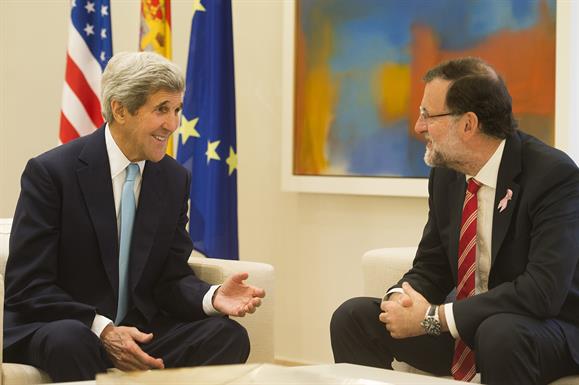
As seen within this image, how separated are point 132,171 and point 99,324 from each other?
57cm

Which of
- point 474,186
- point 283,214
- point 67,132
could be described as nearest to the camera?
point 474,186

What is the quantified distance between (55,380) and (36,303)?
278 millimetres

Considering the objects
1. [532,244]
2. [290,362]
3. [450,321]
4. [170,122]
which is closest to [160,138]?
[170,122]

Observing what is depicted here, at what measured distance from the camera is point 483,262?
2.89 meters

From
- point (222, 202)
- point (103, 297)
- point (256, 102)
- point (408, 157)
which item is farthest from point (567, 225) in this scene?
point (256, 102)

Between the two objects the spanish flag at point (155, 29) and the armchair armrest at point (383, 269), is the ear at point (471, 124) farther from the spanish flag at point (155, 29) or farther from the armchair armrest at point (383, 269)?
the spanish flag at point (155, 29)

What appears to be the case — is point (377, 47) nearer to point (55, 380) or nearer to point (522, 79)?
point (522, 79)

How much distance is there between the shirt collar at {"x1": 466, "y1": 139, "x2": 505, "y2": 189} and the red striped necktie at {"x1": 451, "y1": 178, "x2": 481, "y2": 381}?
3 centimetres

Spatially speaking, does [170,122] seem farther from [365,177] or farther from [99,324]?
[365,177]

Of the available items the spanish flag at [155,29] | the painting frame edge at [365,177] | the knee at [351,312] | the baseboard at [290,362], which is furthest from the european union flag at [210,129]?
the knee at [351,312]

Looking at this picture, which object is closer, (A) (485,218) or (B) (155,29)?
(A) (485,218)

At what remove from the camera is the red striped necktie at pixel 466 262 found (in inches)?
110

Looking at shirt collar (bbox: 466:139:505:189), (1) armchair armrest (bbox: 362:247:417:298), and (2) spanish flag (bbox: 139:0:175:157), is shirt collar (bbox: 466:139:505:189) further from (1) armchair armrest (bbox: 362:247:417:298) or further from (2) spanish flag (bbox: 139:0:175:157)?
(2) spanish flag (bbox: 139:0:175:157)

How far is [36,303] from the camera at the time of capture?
2.80 meters
